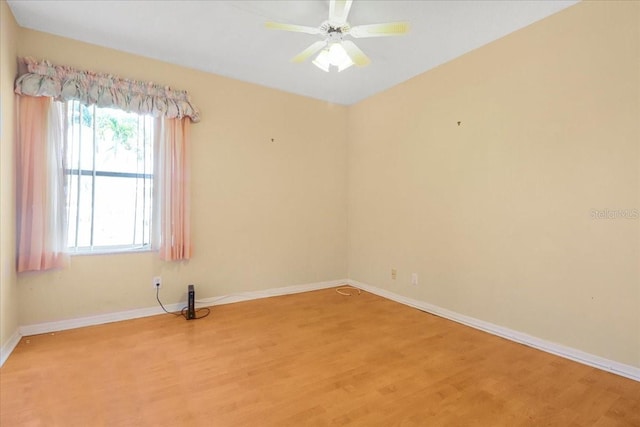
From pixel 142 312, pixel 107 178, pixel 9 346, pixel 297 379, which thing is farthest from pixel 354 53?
pixel 9 346

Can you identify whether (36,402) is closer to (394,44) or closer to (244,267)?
(244,267)

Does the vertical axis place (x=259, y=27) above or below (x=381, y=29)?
above

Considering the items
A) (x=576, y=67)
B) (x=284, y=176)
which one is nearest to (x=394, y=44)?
(x=576, y=67)

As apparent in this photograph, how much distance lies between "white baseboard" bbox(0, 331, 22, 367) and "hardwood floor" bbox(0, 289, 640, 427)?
49 millimetres

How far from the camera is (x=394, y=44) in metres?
2.80

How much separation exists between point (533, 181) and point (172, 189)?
3.42 meters

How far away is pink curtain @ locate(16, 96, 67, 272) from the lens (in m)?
2.51

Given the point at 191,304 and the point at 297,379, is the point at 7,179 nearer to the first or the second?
the point at 191,304

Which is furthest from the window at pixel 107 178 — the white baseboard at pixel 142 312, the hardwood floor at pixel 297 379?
the hardwood floor at pixel 297 379

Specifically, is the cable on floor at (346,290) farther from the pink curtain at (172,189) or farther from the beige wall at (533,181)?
the pink curtain at (172,189)

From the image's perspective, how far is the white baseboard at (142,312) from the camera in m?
2.67

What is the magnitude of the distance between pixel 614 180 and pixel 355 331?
7.55ft

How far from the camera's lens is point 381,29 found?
2.11 m

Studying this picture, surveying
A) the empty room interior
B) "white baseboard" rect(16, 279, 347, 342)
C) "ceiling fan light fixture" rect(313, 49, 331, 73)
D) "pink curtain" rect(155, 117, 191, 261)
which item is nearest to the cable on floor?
the empty room interior
